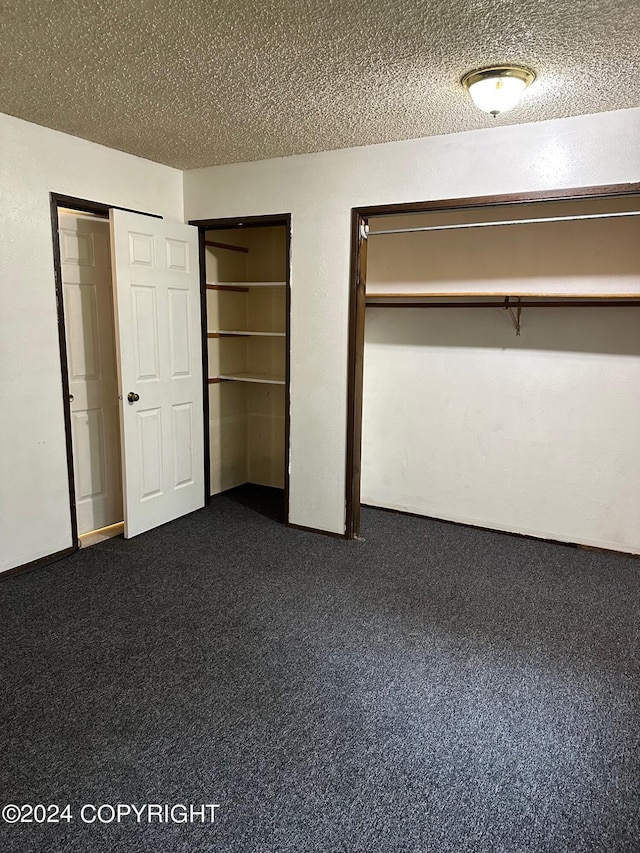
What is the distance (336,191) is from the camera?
3.56 meters

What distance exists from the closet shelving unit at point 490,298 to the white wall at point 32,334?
1.77 metres

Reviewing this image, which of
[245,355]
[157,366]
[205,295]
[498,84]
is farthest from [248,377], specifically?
[498,84]

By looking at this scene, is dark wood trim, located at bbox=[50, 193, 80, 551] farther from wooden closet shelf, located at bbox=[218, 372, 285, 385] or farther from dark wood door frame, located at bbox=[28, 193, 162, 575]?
wooden closet shelf, located at bbox=[218, 372, 285, 385]

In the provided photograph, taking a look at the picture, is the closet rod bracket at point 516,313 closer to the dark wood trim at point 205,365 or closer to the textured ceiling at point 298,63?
the textured ceiling at point 298,63

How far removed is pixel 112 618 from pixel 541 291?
3143mm

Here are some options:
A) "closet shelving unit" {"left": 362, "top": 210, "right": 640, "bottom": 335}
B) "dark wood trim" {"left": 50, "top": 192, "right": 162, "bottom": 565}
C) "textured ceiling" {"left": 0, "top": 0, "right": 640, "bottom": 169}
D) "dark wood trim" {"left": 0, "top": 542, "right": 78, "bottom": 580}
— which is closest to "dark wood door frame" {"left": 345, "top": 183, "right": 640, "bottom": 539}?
"closet shelving unit" {"left": 362, "top": 210, "right": 640, "bottom": 335}

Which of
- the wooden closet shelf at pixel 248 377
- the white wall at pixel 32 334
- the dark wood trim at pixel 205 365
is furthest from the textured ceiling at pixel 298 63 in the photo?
the wooden closet shelf at pixel 248 377

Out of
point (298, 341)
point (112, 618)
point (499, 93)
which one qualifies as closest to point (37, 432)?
point (112, 618)

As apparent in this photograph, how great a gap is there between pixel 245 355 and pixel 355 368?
5.18 feet

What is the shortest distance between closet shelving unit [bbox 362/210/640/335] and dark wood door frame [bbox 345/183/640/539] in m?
0.10

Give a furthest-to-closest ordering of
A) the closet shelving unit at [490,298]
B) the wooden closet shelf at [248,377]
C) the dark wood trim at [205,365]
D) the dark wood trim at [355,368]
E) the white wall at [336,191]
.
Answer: the wooden closet shelf at [248,377] → the dark wood trim at [205,365] → the dark wood trim at [355,368] → the closet shelving unit at [490,298] → the white wall at [336,191]

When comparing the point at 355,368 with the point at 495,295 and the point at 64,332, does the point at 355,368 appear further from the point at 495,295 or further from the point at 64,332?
the point at 64,332

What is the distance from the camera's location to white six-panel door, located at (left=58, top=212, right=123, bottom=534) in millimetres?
3674

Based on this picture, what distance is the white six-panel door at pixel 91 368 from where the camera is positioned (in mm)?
3674
